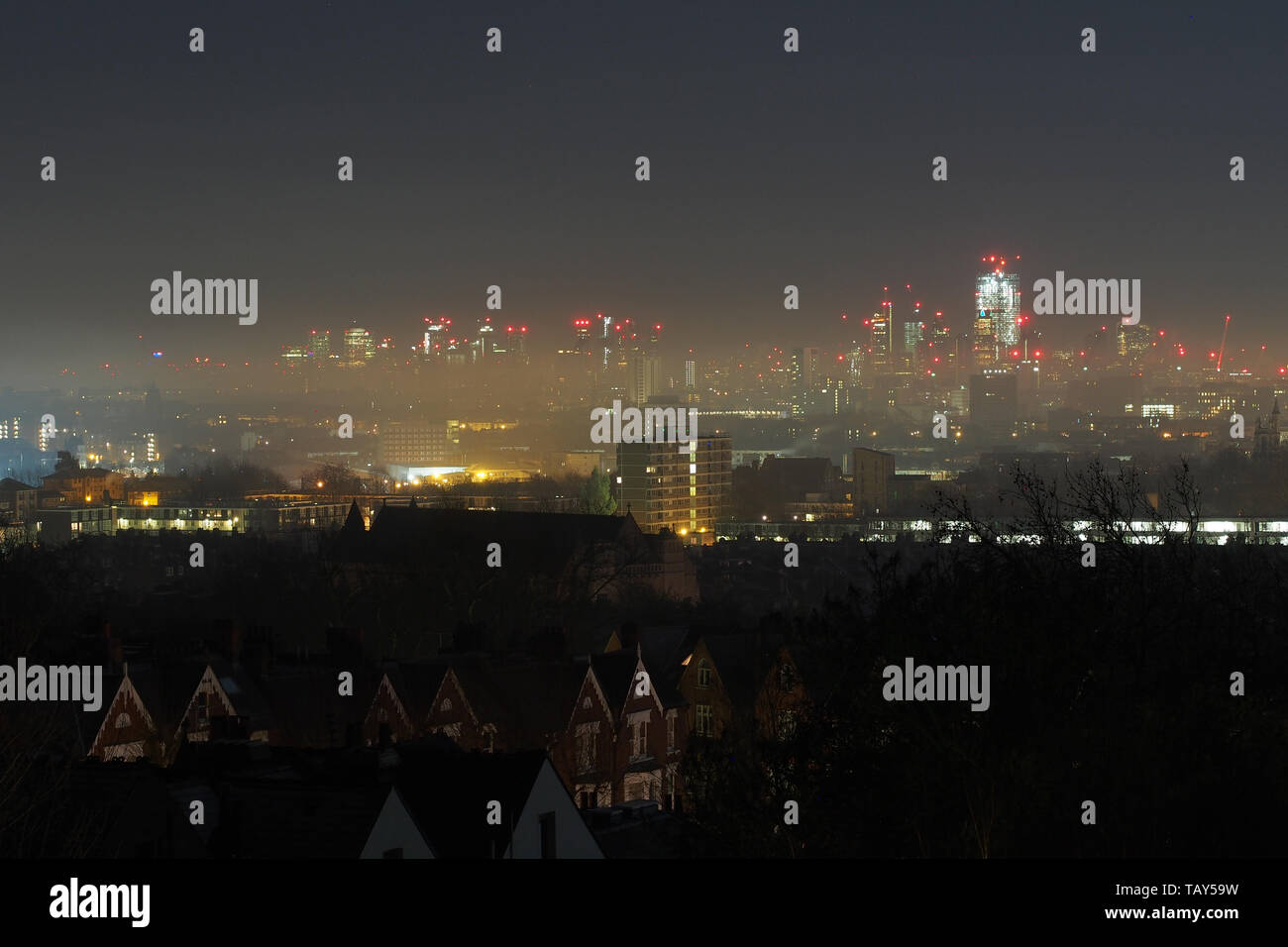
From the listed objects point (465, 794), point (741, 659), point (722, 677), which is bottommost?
point (722, 677)

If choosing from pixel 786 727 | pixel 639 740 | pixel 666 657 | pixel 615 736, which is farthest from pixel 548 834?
pixel 666 657

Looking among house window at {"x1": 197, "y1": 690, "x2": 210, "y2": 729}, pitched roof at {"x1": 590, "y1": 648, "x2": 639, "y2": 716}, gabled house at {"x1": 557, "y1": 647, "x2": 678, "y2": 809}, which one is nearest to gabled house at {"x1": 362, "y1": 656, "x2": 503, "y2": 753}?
gabled house at {"x1": 557, "y1": 647, "x2": 678, "y2": 809}

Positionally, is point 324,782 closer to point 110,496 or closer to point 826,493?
point 110,496

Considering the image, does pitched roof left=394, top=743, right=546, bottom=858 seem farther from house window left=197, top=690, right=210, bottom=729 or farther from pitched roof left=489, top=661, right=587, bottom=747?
pitched roof left=489, top=661, right=587, bottom=747

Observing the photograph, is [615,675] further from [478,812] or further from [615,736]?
[478,812]

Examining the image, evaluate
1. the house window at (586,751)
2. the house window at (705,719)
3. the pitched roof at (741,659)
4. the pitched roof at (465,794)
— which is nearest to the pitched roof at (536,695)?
the house window at (586,751)

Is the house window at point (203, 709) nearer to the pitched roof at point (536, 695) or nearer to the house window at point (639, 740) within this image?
the pitched roof at point (536, 695)
